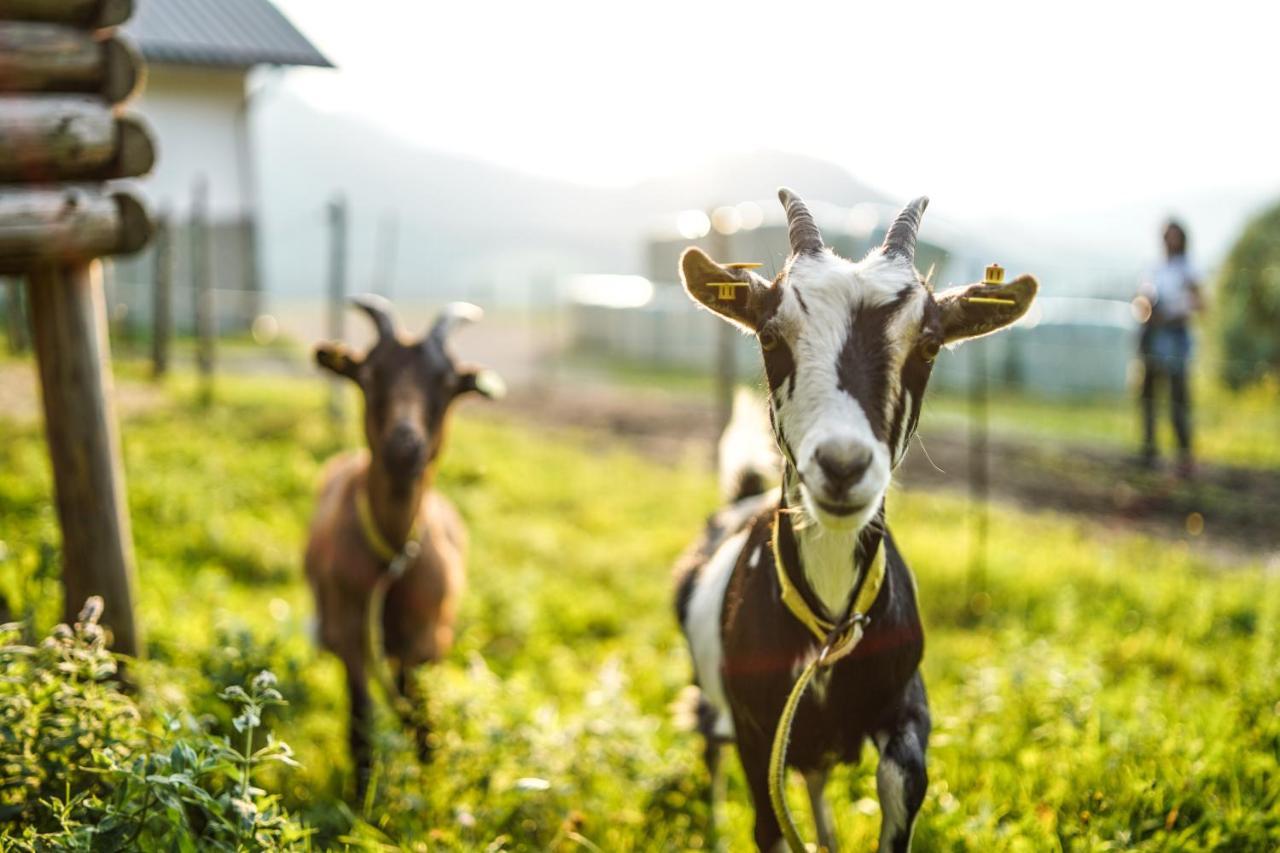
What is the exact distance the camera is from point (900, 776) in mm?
2578

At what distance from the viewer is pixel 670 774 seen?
409cm

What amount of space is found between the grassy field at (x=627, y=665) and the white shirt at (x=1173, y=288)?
7.54 feet

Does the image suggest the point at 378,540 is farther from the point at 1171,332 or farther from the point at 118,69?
the point at 1171,332

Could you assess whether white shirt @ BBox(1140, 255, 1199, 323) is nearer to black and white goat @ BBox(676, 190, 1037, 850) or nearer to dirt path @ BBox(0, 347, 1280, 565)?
dirt path @ BBox(0, 347, 1280, 565)

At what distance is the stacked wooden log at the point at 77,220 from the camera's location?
400cm

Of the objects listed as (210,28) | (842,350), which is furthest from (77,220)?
(210,28)

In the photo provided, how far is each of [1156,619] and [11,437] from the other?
8.84 meters

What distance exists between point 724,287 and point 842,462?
64 cm

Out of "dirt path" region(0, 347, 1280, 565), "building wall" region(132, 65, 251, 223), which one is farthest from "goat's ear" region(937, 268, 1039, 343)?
"building wall" region(132, 65, 251, 223)

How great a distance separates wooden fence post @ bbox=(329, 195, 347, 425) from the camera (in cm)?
1100

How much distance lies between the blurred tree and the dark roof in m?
13.1

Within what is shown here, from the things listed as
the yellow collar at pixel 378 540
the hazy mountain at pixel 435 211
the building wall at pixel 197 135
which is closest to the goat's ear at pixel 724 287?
the yellow collar at pixel 378 540

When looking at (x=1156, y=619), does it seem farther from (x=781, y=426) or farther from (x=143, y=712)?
(x=143, y=712)

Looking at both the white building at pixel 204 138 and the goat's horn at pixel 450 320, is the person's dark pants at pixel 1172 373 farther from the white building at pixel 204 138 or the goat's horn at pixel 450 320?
the white building at pixel 204 138
